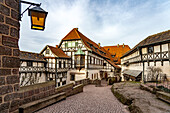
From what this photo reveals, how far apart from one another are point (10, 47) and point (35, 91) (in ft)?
10.2

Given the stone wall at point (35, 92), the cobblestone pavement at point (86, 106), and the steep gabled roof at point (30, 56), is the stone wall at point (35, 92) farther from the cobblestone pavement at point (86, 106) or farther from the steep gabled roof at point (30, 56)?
the steep gabled roof at point (30, 56)

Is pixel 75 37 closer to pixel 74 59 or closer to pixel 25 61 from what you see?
pixel 74 59

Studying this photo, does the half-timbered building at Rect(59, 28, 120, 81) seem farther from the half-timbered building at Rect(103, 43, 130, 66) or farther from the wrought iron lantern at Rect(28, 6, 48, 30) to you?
the half-timbered building at Rect(103, 43, 130, 66)

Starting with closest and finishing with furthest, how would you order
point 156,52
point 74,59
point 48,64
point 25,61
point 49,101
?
point 49,101 → point 156,52 → point 25,61 → point 48,64 → point 74,59

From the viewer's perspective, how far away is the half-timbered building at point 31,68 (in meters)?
14.8

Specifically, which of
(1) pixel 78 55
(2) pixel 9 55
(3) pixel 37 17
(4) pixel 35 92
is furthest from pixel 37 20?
(1) pixel 78 55

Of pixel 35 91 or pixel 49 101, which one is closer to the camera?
pixel 35 91

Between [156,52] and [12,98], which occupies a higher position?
[156,52]

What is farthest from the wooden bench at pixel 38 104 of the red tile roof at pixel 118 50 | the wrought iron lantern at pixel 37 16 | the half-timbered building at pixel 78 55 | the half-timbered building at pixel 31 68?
the red tile roof at pixel 118 50

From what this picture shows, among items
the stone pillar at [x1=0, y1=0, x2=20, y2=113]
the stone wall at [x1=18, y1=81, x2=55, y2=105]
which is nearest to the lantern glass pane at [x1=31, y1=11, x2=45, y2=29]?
the stone pillar at [x1=0, y1=0, x2=20, y2=113]

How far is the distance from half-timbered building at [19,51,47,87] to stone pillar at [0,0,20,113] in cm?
1429

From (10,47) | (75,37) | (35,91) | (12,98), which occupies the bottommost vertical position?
(35,91)

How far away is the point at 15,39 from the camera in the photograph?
2.25 m

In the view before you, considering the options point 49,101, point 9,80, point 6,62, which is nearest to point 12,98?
point 9,80
